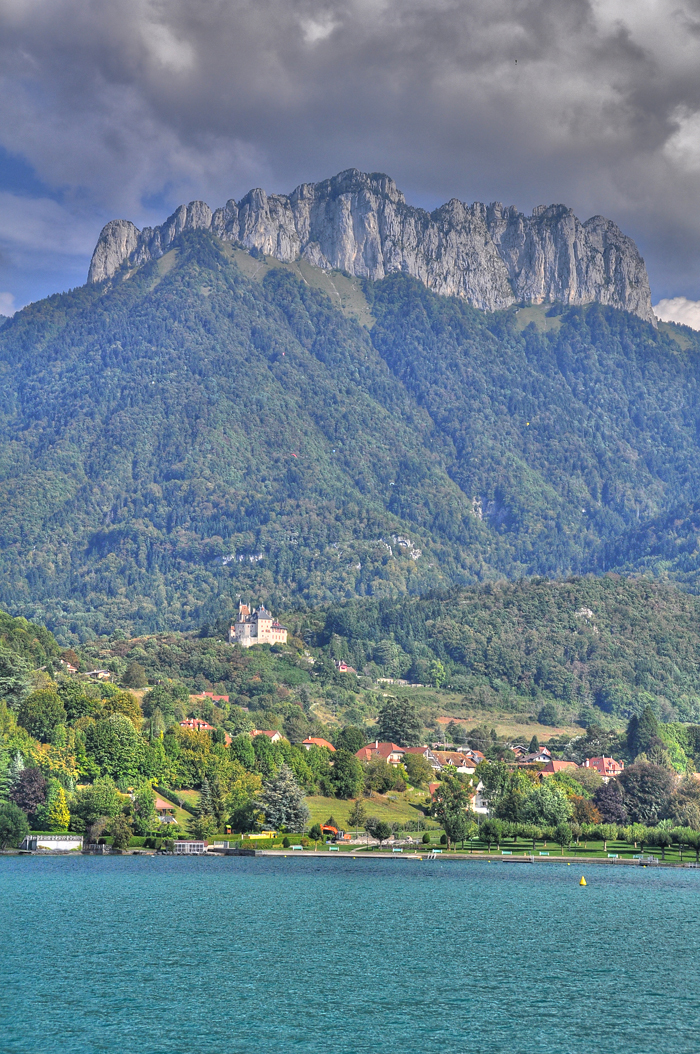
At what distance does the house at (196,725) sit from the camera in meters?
162

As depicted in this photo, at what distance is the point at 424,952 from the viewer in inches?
2357

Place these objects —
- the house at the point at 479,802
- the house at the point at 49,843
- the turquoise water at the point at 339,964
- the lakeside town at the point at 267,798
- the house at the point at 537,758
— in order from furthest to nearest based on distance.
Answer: the house at the point at 537,758, the house at the point at 479,802, the lakeside town at the point at 267,798, the house at the point at 49,843, the turquoise water at the point at 339,964

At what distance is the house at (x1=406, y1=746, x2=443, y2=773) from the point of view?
548ft

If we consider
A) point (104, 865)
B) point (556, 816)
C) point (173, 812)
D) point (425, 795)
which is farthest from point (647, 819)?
point (104, 865)

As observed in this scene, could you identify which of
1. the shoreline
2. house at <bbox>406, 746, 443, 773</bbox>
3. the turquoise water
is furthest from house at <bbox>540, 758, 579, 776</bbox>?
the turquoise water

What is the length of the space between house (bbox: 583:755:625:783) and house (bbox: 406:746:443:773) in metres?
25.4

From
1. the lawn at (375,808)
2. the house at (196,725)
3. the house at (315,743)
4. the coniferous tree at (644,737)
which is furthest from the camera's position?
the coniferous tree at (644,737)

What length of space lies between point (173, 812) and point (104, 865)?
86.6 feet

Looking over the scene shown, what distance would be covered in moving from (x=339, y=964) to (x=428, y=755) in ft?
390

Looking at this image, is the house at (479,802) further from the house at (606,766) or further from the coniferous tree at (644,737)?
the coniferous tree at (644,737)

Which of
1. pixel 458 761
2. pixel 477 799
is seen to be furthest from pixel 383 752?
pixel 477 799

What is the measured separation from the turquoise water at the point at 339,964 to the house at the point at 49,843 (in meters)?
16.6

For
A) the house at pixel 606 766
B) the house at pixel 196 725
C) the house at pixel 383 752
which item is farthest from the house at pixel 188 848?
the house at pixel 606 766

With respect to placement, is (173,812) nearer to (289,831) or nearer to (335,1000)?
(289,831)
